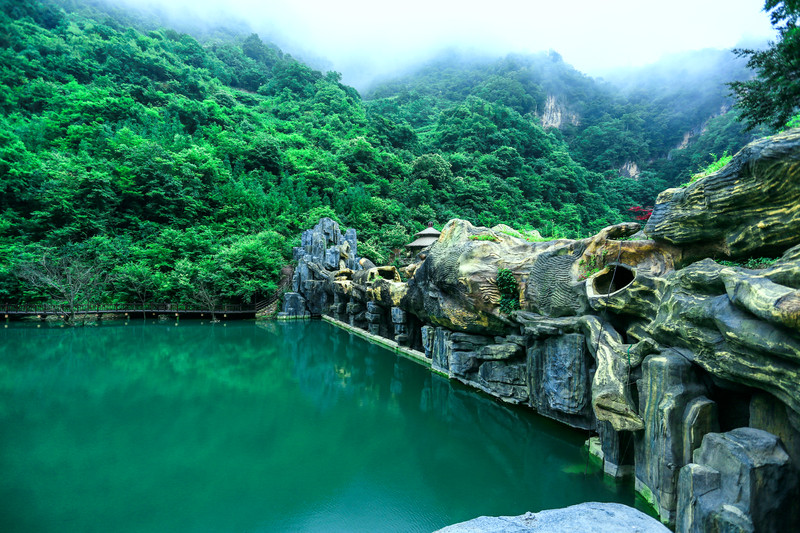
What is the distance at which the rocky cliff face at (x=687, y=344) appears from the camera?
112 inches

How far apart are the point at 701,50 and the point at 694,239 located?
79144 mm

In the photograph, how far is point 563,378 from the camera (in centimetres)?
573

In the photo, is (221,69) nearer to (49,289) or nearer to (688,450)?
(49,289)

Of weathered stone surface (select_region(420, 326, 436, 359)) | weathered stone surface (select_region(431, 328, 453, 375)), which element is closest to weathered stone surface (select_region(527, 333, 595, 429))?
weathered stone surface (select_region(431, 328, 453, 375))

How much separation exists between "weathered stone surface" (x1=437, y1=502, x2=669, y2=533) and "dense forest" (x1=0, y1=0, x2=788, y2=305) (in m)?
10.3

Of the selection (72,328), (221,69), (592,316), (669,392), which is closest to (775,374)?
(669,392)

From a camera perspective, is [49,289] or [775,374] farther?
[49,289]

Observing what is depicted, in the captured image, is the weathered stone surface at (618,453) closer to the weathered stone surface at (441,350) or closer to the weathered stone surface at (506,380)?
the weathered stone surface at (506,380)

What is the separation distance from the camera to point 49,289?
55.6 feet

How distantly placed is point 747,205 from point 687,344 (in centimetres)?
136

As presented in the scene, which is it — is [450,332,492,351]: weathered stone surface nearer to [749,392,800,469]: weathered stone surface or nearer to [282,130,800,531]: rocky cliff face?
[282,130,800,531]: rocky cliff face

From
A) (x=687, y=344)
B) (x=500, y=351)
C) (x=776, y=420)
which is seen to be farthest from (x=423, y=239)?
(x=776, y=420)

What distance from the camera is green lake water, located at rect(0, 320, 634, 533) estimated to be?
4176 millimetres

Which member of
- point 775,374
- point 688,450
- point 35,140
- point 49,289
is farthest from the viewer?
point 35,140
